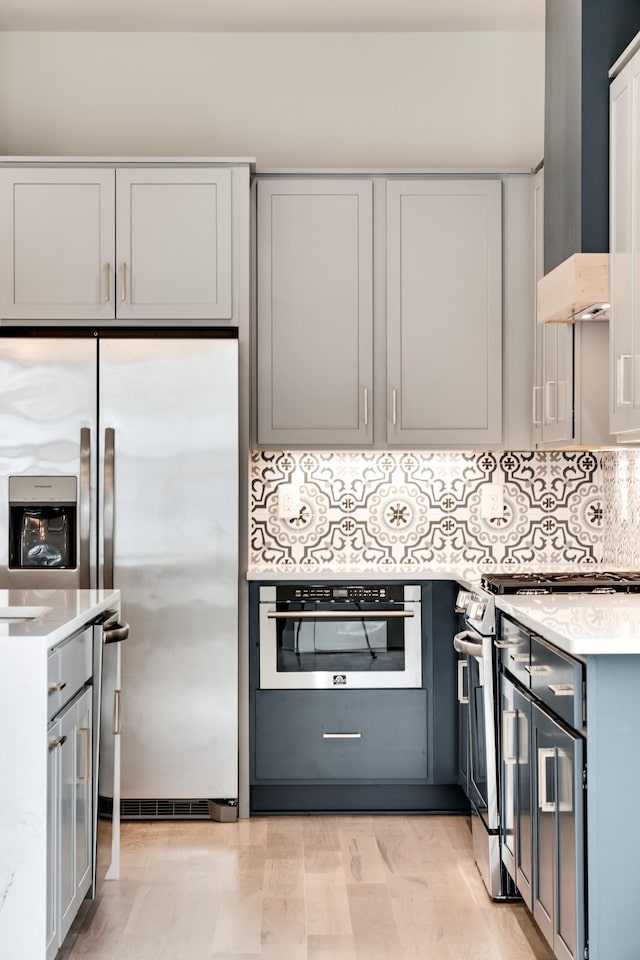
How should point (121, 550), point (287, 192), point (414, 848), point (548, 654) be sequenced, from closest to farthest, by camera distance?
1. point (548, 654)
2. point (414, 848)
3. point (121, 550)
4. point (287, 192)

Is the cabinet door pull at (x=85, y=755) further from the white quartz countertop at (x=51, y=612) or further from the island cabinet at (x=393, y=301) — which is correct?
the island cabinet at (x=393, y=301)

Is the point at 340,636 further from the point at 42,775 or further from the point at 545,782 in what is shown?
the point at 42,775

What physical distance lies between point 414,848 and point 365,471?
5.38ft

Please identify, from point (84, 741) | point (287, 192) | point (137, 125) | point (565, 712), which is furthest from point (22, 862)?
point (137, 125)

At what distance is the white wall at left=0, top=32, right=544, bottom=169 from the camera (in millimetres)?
4285

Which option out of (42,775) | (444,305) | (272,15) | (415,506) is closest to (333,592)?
(415,506)

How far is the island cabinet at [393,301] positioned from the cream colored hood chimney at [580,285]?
0.98 metres

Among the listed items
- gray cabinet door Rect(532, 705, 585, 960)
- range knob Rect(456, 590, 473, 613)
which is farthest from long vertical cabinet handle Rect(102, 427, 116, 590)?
gray cabinet door Rect(532, 705, 585, 960)

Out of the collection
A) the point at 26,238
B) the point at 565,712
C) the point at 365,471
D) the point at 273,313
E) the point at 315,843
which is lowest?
the point at 315,843

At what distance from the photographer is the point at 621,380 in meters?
2.81

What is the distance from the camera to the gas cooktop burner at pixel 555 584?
3.05 metres

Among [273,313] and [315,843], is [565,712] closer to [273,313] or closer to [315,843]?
[315,843]

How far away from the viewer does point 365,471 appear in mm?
4328

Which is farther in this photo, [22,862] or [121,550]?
[121,550]
